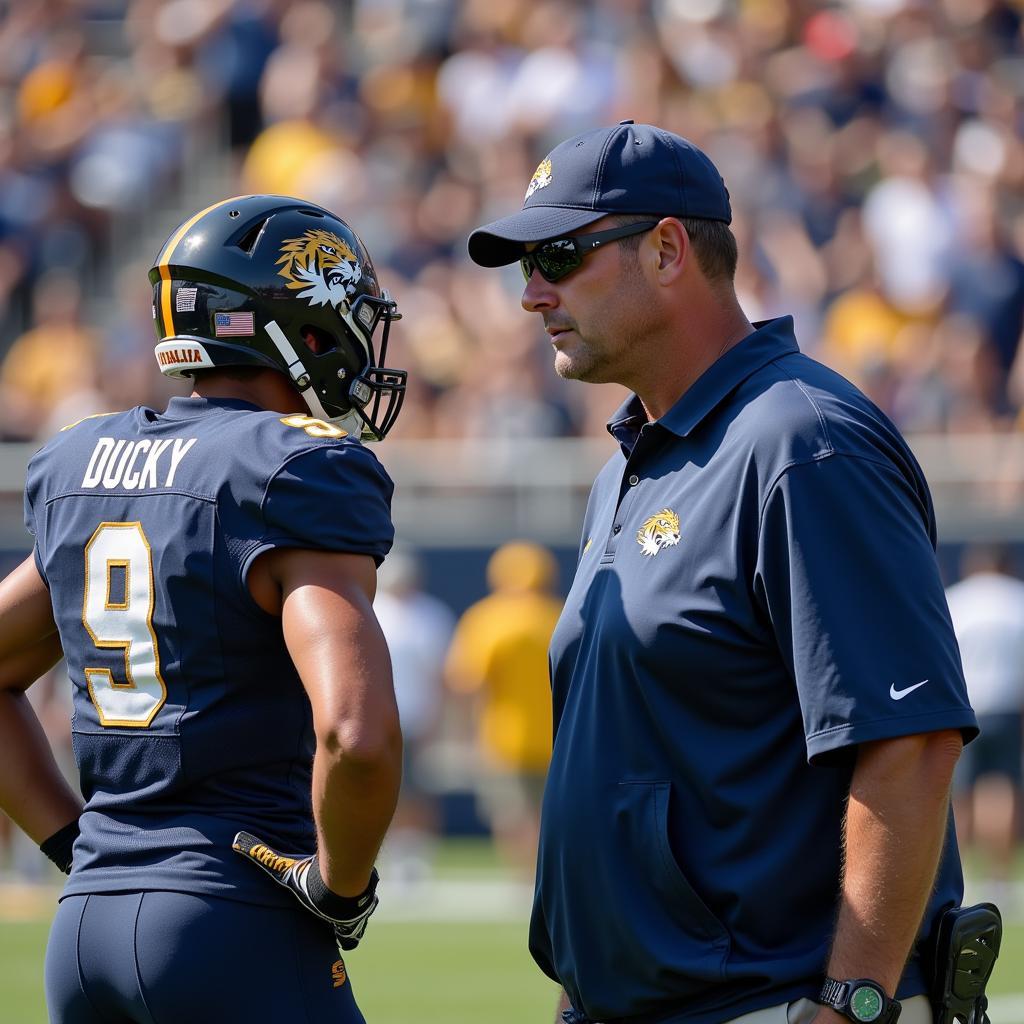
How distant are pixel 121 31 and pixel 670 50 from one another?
5.95 meters

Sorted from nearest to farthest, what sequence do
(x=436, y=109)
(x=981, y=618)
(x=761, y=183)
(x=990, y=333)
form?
(x=981, y=618), (x=990, y=333), (x=761, y=183), (x=436, y=109)

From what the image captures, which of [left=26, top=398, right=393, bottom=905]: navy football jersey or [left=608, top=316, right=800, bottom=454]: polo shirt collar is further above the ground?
[left=608, top=316, right=800, bottom=454]: polo shirt collar

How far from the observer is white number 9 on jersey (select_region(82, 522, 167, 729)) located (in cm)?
309

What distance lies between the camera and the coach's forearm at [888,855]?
107 inches

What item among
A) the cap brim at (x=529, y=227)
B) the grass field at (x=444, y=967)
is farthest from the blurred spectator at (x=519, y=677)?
the cap brim at (x=529, y=227)

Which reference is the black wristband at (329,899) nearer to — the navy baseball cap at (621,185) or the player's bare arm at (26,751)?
the player's bare arm at (26,751)

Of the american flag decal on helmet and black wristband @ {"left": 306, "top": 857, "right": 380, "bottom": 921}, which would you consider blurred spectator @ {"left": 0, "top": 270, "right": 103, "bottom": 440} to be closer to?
the american flag decal on helmet

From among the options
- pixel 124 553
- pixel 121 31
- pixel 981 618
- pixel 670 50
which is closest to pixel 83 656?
pixel 124 553

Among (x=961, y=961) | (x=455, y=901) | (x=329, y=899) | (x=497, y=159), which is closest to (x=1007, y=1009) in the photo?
(x=455, y=901)

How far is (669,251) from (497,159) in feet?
37.1

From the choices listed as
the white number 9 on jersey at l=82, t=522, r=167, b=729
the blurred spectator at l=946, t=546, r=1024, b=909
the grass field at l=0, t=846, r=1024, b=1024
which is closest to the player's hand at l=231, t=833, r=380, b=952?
the white number 9 on jersey at l=82, t=522, r=167, b=729

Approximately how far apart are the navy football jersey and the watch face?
0.98 meters

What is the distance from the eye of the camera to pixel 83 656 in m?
3.20

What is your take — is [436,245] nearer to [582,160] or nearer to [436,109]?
[436,109]
